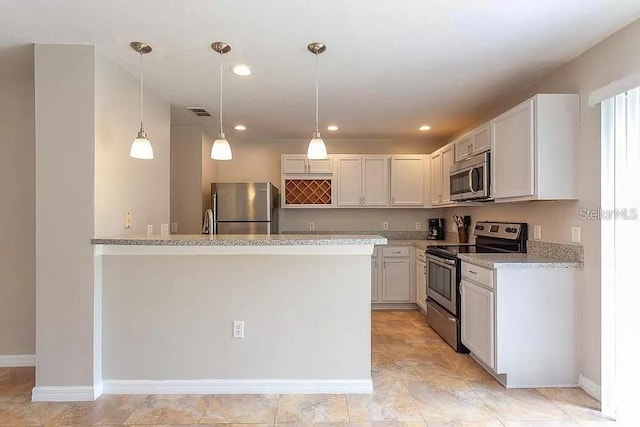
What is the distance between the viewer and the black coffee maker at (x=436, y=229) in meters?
5.20

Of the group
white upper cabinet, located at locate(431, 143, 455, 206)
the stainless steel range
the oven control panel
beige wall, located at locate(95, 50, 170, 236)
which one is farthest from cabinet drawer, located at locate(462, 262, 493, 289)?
beige wall, located at locate(95, 50, 170, 236)

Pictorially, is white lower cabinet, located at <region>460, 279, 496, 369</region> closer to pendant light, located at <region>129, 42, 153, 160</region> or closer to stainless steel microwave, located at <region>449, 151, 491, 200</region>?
stainless steel microwave, located at <region>449, 151, 491, 200</region>

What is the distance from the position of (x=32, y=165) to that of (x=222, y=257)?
5.86 ft

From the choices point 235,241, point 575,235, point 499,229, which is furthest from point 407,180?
point 235,241

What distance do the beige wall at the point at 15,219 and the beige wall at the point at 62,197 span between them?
657 millimetres

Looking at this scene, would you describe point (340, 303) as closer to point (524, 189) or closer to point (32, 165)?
point (524, 189)

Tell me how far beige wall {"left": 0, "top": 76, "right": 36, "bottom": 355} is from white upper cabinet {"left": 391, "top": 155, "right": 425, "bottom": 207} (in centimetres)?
394

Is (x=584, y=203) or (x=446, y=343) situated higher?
(x=584, y=203)

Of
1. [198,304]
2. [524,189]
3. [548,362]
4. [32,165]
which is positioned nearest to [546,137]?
[524,189]

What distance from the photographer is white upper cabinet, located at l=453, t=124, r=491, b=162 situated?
3316 mm

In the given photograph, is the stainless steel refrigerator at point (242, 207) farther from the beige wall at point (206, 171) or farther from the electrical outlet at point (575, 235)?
the electrical outlet at point (575, 235)

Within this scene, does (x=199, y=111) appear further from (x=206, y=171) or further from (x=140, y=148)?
(x=140, y=148)

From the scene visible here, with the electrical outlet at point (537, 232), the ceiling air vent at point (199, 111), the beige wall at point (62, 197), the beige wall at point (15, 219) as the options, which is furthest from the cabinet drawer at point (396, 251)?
the beige wall at point (15, 219)

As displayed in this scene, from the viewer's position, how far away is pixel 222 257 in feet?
8.48
